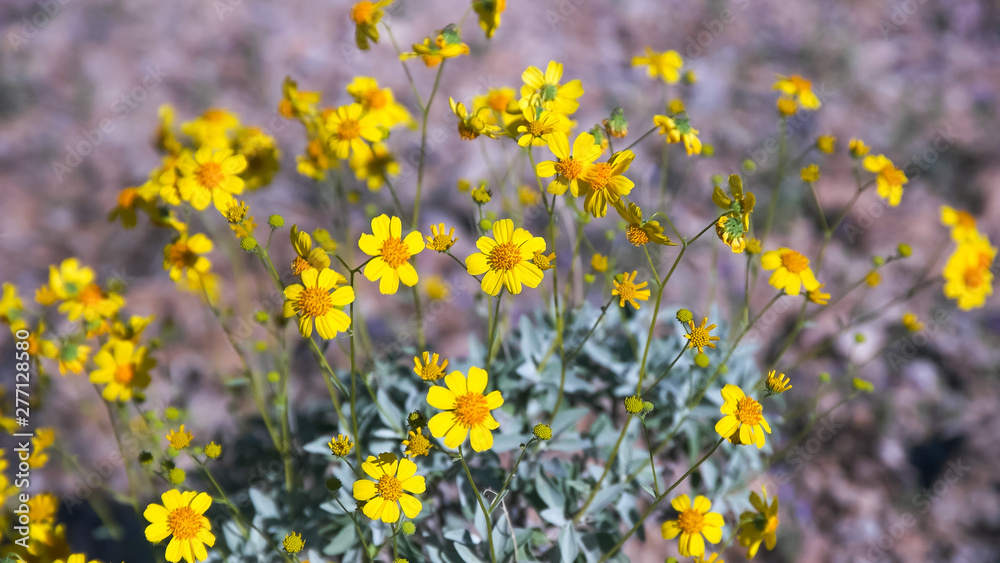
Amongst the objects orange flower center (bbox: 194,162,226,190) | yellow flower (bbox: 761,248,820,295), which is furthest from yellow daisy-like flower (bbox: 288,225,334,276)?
yellow flower (bbox: 761,248,820,295)

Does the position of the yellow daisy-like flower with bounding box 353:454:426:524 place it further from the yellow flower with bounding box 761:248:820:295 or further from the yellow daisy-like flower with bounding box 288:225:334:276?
the yellow flower with bounding box 761:248:820:295

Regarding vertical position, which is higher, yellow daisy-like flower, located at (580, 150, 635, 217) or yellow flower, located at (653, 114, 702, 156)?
yellow flower, located at (653, 114, 702, 156)

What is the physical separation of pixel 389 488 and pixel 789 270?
1350mm

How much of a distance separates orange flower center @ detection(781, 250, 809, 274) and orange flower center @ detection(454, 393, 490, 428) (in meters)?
1.04

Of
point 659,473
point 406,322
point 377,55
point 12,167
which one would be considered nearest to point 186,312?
point 406,322

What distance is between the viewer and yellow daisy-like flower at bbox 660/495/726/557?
1690 mm

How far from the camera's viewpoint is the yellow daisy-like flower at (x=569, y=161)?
163cm

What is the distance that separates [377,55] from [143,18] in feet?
7.78

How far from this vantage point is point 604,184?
162 cm

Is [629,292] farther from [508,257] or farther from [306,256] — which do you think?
[306,256]

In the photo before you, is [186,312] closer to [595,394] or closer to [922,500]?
[595,394]

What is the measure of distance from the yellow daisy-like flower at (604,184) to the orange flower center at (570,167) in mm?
19

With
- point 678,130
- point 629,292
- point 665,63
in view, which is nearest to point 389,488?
point 629,292

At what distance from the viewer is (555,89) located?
1838mm
